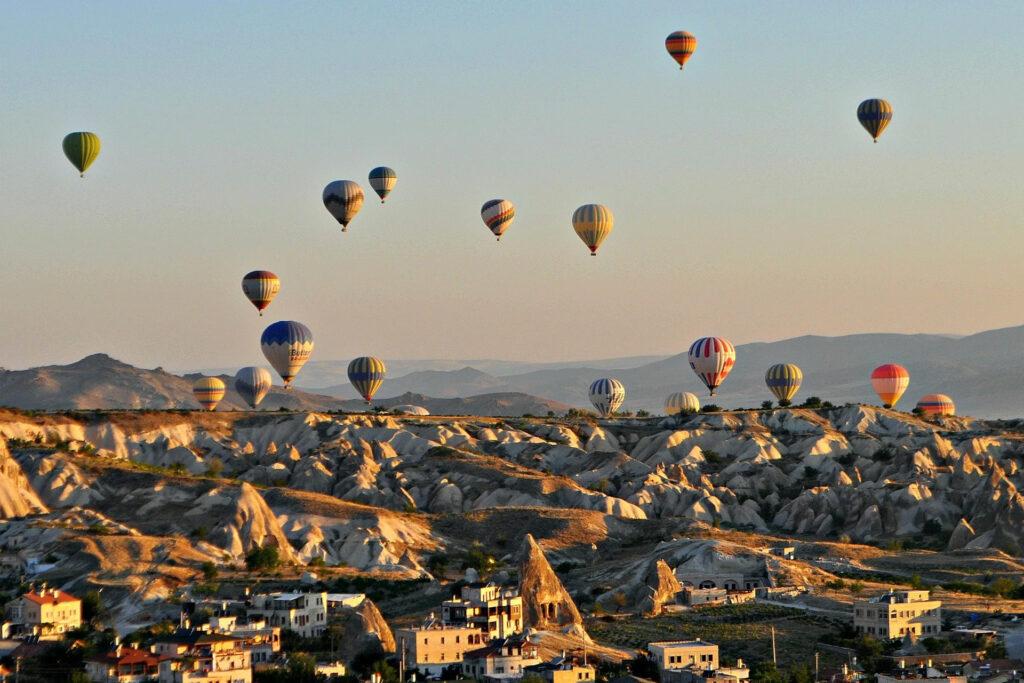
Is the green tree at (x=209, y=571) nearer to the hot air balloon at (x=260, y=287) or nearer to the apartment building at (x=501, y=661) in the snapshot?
the apartment building at (x=501, y=661)

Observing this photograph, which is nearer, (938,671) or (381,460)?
(938,671)

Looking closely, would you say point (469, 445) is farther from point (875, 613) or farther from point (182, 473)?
point (875, 613)

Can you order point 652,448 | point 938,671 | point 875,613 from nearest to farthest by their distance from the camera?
point 938,671
point 875,613
point 652,448

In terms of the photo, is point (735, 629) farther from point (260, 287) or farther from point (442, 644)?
point (260, 287)

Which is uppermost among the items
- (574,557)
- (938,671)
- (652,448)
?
(652,448)

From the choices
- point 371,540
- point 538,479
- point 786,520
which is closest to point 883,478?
point 786,520

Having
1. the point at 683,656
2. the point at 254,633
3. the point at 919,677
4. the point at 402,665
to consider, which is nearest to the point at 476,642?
the point at 402,665

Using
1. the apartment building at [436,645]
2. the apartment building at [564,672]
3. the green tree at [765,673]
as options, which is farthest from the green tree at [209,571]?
the green tree at [765,673]

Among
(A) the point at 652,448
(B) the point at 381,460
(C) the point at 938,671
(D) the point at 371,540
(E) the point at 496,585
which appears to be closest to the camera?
(C) the point at 938,671

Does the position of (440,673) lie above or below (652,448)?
below
